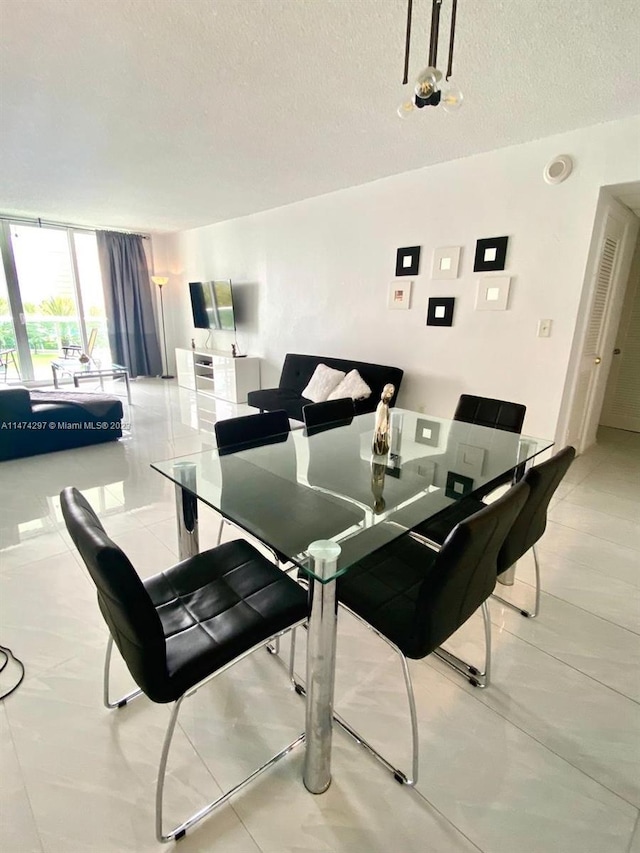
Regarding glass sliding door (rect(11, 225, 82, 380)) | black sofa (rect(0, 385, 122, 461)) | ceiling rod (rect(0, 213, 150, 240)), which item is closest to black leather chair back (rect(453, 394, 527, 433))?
black sofa (rect(0, 385, 122, 461))

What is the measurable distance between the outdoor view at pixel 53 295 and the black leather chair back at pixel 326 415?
5.50 metres

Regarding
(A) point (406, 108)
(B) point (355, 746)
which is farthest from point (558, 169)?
(B) point (355, 746)

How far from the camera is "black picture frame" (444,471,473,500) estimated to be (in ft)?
4.98

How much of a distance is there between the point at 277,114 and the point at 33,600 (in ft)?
9.80

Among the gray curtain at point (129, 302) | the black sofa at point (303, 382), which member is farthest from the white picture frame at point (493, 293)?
the gray curtain at point (129, 302)

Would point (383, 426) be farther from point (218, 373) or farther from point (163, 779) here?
point (218, 373)

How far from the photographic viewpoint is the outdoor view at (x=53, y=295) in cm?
588

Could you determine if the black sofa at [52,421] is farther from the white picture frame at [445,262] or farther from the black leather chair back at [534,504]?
the black leather chair back at [534,504]

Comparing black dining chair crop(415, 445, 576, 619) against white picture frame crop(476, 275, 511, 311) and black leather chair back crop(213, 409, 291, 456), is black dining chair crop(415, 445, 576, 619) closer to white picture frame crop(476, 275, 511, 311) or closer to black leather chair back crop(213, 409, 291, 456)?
black leather chair back crop(213, 409, 291, 456)

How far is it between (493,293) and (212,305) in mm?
4135

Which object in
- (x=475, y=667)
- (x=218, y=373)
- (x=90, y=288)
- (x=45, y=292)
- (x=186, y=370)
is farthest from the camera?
(x=90, y=288)

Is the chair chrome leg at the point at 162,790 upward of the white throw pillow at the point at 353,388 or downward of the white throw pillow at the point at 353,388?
downward

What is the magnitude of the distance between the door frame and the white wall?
0.09m

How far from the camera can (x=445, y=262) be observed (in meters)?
3.45
